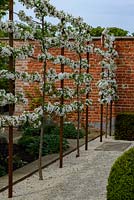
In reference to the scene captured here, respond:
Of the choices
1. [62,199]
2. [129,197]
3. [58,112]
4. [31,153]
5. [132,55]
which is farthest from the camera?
[132,55]

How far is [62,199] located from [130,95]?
7.82m

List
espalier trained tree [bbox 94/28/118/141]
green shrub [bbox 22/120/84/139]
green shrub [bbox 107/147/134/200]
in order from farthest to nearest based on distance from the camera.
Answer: espalier trained tree [bbox 94/28/118/141] → green shrub [bbox 22/120/84/139] → green shrub [bbox 107/147/134/200]

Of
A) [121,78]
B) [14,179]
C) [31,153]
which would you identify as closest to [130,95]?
[121,78]

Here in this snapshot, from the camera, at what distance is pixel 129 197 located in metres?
4.74

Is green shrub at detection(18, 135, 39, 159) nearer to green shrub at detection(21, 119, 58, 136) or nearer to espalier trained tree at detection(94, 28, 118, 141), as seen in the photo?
green shrub at detection(21, 119, 58, 136)

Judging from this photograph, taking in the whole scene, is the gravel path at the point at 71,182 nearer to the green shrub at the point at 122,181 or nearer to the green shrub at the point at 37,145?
the green shrub at the point at 37,145

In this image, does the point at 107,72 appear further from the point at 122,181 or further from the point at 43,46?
the point at 122,181

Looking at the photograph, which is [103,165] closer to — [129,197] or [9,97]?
[9,97]

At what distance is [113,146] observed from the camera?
11.1 meters

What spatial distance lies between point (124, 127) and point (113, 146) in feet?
4.35

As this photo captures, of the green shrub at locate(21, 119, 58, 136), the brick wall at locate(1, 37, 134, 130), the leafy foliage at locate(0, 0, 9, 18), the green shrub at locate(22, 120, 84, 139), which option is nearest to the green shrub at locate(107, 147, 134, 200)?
the leafy foliage at locate(0, 0, 9, 18)

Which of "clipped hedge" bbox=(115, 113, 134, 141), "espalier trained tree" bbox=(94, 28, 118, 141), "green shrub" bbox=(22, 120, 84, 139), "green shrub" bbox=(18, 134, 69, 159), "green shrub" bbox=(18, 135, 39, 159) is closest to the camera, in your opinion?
"green shrub" bbox=(18, 135, 39, 159)

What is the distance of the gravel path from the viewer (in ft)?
21.2

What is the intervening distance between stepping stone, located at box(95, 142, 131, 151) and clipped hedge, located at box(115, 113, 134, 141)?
2.40 feet
